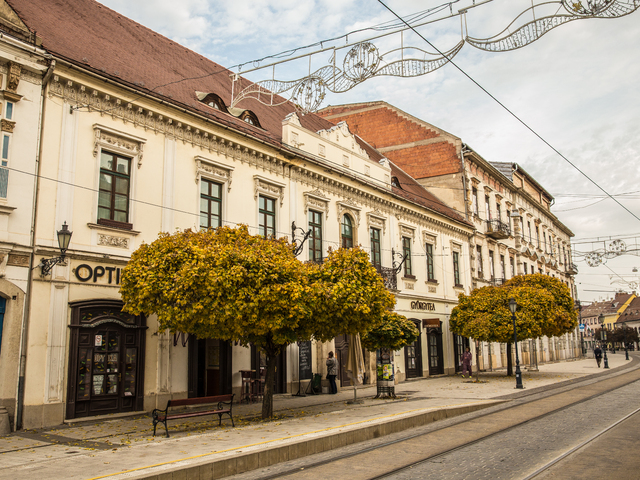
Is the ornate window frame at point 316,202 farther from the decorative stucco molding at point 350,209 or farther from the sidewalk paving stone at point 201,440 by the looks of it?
the sidewalk paving stone at point 201,440

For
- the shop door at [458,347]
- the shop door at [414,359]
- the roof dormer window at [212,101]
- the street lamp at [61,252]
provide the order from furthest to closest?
1. the shop door at [458,347]
2. the shop door at [414,359]
3. the roof dormer window at [212,101]
4. the street lamp at [61,252]

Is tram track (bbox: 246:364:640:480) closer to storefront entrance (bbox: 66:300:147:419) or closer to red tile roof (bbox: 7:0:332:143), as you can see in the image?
storefront entrance (bbox: 66:300:147:419)

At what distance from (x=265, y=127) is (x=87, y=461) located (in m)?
14.2

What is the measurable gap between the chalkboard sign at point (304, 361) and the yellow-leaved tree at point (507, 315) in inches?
375

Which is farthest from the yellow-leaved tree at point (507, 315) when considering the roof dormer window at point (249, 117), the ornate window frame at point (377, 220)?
the roof dormer window at point (249, 117)

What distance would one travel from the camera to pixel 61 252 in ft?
39.7

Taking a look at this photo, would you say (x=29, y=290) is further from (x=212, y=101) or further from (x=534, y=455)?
(x=534, y=455)

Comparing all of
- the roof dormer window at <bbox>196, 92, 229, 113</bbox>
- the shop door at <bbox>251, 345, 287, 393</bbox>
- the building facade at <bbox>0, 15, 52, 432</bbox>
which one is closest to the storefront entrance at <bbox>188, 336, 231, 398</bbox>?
the shop door at <bbox>251, 345, 287, 393</bbox>

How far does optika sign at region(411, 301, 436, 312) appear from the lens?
85.9 ft

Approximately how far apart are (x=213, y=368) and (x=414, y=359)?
12.9 meters

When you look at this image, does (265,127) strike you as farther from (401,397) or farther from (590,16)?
(590,16)

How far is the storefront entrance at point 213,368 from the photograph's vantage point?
52.7 ft

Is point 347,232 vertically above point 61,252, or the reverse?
point 347,232

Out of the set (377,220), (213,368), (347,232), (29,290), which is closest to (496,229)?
(377,220)
